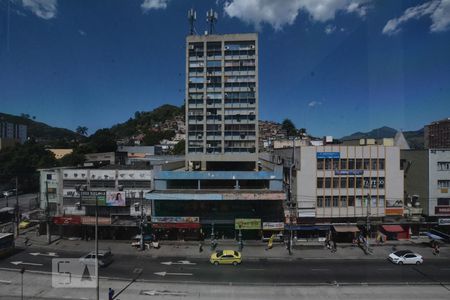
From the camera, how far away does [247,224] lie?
3095 centimetres

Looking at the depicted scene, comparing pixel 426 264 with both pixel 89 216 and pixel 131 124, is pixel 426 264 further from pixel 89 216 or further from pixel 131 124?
pixel 131 124

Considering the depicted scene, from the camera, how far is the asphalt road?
72.4 ft

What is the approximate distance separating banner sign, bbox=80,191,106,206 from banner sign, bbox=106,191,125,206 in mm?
510

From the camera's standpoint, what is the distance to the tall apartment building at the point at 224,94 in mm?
50219

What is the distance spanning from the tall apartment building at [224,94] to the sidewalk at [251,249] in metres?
21.4

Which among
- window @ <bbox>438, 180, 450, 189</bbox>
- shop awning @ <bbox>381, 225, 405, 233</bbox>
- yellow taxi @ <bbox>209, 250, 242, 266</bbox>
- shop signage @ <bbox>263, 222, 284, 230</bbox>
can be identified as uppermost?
window @ <bbox>438, 180, 450, 189</bbox>

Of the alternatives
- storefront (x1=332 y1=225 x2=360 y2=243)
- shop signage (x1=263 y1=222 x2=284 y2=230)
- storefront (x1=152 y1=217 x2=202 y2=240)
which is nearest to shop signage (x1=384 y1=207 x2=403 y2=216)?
storefront (x1=332 y1=225 x2=360 y2=243)

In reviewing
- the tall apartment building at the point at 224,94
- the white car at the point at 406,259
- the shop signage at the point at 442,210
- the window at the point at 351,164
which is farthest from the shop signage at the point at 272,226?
the tall apartment building at the point at 224,94

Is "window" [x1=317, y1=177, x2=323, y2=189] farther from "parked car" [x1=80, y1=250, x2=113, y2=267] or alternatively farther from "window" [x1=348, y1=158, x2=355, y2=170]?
"parked car" [x1=80, y1=250, x2=113, y2=267]

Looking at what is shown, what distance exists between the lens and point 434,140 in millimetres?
69375

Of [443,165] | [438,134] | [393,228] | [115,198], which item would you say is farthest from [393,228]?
[438,134]

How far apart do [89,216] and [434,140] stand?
7157cm

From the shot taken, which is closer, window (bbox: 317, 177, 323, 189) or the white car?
the white car

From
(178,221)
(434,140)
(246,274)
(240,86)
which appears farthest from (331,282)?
(434,140)
